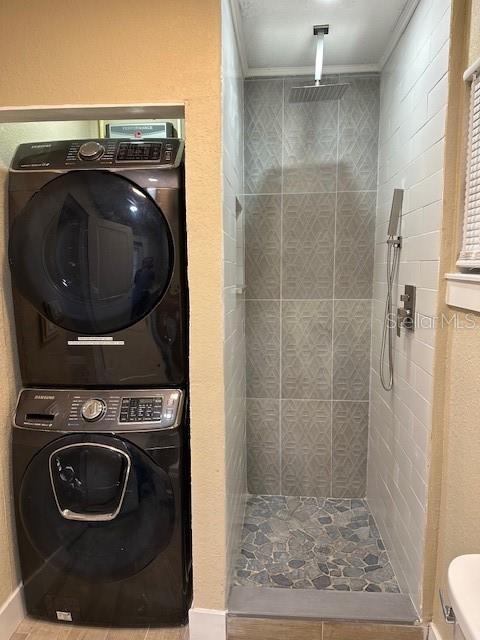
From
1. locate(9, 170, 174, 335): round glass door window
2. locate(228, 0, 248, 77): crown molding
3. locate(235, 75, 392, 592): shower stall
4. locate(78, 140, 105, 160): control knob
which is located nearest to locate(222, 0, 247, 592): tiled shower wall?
locate(228, 0, 248, 77): crown molding

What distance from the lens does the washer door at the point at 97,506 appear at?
1572mm

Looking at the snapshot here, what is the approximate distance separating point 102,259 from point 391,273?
51.3 inches

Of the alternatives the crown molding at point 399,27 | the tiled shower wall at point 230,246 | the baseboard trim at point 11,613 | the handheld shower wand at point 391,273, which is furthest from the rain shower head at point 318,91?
the baseboard trim at point 11,613

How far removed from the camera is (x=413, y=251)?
1.72 metres

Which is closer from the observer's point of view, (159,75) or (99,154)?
(159,75)

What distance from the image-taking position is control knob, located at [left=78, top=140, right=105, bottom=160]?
1558mm

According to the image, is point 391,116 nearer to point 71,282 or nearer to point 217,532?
point 71,282

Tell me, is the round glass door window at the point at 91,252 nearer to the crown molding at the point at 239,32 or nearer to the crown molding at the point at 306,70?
the crown molding at the point at 239,32

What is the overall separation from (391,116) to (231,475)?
1.85 m

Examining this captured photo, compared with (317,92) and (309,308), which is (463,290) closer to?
(309,308)

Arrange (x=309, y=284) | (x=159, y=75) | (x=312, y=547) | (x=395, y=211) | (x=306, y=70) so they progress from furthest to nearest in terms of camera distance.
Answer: (x=309, y=284), (x=306, y=70), (x=312, y=547), (x=395, y=211), (x=159, y=75)

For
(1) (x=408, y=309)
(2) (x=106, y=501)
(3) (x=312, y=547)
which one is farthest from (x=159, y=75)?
(3) (x=312, y=547)

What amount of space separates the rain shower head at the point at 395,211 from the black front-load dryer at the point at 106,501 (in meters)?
1.18

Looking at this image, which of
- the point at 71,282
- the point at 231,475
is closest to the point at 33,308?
the point at 71,282
